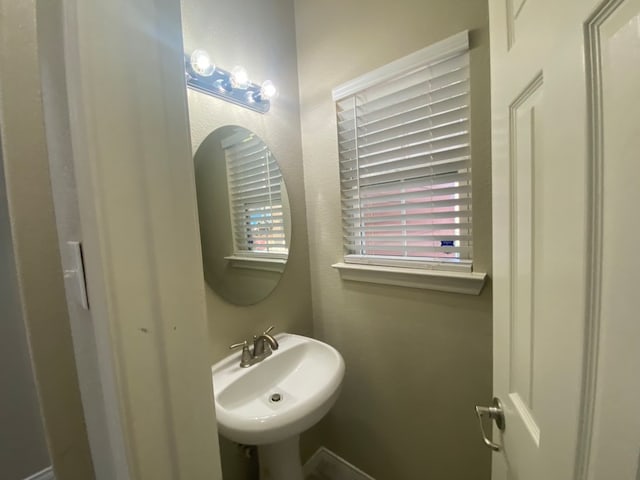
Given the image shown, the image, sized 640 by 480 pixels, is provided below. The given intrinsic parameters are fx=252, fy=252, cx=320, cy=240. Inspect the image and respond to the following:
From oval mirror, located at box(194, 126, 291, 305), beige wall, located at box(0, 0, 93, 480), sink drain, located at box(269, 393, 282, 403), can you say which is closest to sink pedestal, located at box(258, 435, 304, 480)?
sink drain, located at box(269, 393, 282, 403)

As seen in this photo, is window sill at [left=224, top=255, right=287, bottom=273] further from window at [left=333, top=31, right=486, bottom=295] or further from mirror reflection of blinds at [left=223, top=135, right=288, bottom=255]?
window at [left=333, top=31, right=486, bottom=295]

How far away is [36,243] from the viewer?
45cm

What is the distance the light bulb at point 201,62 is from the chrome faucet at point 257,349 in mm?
1085

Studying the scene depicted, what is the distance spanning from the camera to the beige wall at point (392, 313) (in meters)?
0.94

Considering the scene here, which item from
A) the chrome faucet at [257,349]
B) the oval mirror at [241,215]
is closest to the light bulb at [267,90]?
the oval mirror at [241,215]

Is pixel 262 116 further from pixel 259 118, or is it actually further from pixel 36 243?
pixel 36 243

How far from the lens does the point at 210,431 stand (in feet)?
1.40

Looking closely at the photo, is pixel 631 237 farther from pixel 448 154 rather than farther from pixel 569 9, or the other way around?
pixel 448 154

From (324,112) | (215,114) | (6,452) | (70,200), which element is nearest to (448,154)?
(324,112)

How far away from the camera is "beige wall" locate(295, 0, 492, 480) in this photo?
3.07 ft

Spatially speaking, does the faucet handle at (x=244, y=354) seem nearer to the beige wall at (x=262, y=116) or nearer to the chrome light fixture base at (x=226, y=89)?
the beige wall at (x=262, y=116)

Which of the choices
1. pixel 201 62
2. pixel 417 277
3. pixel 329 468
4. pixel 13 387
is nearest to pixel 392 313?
pixel 417 277

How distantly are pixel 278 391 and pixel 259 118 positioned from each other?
1222 mm

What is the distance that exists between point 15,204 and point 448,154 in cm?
119
